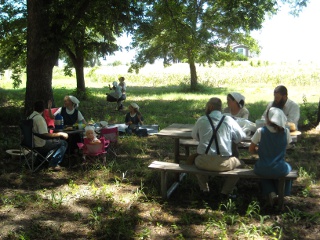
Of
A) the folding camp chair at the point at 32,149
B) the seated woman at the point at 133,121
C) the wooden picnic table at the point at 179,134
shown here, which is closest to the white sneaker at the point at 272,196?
the wooden picnic table at the point at 179,134

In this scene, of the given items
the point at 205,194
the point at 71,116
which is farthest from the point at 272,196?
the point at 71,116

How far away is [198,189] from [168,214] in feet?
3.17

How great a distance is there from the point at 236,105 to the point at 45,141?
10.5 ft

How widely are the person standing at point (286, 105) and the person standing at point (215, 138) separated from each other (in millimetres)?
1163

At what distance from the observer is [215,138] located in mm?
4613

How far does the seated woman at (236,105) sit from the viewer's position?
5.75 meters

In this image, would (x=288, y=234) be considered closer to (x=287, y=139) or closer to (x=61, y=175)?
(x=287, y=139)

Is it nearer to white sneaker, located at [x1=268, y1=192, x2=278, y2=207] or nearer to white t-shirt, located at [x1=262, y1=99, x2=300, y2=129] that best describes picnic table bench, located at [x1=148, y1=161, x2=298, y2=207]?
white sneaker, located at [x1=268, y1=192, x2=278, y2=207]

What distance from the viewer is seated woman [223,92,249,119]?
5750 millimetres

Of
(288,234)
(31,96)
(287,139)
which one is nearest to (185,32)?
(31,96)

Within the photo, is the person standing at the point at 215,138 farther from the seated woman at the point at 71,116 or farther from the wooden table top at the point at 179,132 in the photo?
the seated woman at the point at 71,116

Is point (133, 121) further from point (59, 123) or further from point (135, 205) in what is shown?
point (135, 205)

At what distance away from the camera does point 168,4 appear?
12852mm

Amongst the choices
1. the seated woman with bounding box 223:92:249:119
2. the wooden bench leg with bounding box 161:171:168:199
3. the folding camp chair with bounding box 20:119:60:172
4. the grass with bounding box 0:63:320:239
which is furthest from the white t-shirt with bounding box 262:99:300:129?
the folding camp chair with bounding box 20:119:60:172
